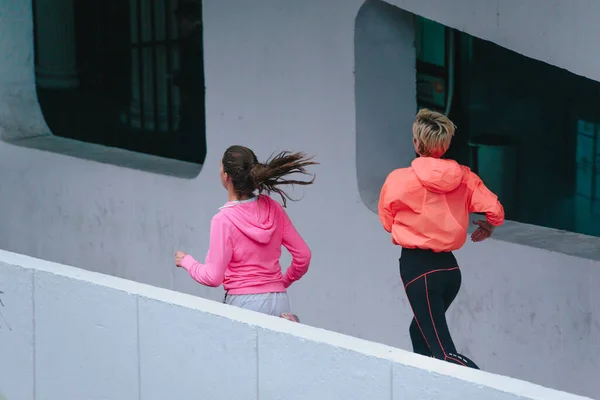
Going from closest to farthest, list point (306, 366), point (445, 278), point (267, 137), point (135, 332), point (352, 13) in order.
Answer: point (306, 366), point (135, 332), point (445, 278), point (352, 13), point (267, 137)

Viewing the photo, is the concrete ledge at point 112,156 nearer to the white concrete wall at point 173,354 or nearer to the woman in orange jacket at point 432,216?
the white concrete wall at point 173,354

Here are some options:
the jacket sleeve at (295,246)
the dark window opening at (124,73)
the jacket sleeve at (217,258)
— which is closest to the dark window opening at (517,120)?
the dark window opening at (124,73)

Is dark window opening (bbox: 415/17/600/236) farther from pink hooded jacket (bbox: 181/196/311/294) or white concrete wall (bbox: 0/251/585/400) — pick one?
white concrete wall (bbox: 0/251/585/400)

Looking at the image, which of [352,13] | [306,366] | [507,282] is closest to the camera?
[306,366]

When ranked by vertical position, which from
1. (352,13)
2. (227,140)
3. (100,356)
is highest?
(352,13)

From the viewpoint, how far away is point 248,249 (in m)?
→ 5.73

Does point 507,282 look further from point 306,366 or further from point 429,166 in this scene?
point 306,366

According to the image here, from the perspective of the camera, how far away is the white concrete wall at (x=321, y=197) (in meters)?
6.64

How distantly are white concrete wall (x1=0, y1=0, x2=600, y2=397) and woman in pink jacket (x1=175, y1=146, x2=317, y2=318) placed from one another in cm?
47

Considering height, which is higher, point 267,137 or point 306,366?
point 267,137

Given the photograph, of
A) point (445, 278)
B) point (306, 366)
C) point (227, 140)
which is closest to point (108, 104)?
point (227, 140)

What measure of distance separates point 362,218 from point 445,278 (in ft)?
6.06

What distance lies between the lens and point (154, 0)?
11391 millimetres

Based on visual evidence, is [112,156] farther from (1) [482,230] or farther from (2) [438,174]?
(2) [438,174]
